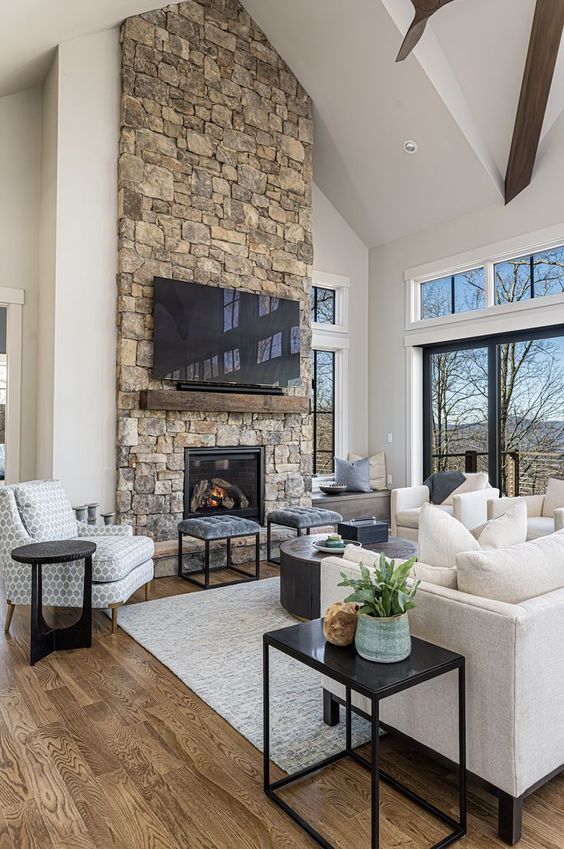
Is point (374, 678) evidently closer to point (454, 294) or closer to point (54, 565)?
point (54, 565)

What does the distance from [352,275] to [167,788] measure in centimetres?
648

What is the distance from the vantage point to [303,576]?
3.68 m

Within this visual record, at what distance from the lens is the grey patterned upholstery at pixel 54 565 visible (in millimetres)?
3445

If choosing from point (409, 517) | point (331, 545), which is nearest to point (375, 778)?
point (331, 545)

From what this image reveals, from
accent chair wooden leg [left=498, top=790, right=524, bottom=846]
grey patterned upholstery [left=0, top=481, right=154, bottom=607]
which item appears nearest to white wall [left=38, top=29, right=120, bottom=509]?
grey patterned upholstery [left=0, top=481, right=154, bottom=607]

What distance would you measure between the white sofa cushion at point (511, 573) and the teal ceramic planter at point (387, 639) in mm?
310

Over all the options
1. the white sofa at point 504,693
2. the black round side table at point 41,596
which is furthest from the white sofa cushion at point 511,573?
the black round side table at point 41,596

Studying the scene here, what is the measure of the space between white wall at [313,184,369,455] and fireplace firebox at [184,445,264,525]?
201 cm

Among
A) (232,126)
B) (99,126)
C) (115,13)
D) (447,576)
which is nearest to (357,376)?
(232,126)

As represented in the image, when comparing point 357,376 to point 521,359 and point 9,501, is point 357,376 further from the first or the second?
point 9,501

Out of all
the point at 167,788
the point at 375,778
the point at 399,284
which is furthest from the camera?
the point at 399,284

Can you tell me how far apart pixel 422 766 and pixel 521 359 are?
488cm

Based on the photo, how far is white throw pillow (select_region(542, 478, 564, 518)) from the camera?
201 inches

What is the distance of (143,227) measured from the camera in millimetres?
5129
